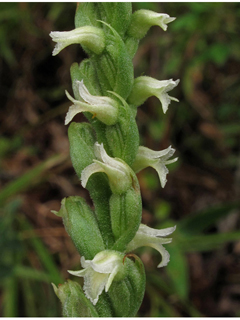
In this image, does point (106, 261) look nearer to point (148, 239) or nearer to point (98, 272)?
point (98, 272)

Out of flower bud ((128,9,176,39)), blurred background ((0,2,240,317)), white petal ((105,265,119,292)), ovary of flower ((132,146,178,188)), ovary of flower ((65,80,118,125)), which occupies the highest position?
flower bud ((128,9,176,39))

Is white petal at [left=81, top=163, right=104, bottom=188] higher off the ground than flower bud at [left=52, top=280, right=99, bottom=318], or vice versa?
white petal at [left=81, top=163, right=104, bottom=188]

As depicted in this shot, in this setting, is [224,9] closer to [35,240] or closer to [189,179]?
[189,179]

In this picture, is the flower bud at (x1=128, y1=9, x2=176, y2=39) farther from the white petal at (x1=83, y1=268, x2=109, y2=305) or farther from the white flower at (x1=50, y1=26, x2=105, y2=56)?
the white petal at (x1=83, y1=268, x2=109, y2=305)

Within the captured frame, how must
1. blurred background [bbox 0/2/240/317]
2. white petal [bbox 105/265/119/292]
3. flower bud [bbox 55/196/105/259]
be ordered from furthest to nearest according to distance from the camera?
blurred background [bbox 0/2/240/317], flower bud [bbox 55/196/105/259], white petal [bbox 105/265/119/292]

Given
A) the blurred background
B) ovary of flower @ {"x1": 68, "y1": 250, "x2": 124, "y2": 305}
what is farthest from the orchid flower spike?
the blurred background

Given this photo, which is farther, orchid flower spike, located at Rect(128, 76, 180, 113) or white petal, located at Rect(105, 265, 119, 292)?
orchid flower spike, located at Rect(128, 76, 180, 113)

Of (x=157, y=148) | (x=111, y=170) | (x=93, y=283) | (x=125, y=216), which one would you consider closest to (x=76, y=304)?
(x=93, y=283)
